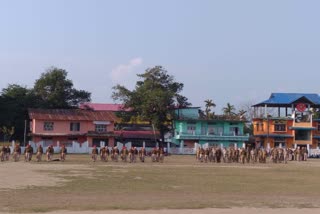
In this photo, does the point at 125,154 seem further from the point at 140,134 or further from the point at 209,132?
the point at 140,134

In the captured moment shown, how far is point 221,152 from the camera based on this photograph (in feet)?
178

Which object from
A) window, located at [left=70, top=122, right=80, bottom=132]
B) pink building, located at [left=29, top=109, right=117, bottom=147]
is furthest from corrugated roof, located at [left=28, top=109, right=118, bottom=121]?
window, located at [left=70, top=122, right=80, bottom=132]

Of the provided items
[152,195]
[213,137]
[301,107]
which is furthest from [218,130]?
[152,195]

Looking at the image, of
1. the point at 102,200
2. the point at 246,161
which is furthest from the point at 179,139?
the point at 102,200

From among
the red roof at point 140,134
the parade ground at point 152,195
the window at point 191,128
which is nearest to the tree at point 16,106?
the red roof at point 140,134

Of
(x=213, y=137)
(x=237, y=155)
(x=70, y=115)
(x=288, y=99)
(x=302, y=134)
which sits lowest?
(x=237, y=155)

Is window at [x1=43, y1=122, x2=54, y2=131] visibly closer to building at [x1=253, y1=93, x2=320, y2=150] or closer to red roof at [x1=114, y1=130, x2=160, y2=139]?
red roof at [x1=114, y1=130, x2=160, y2=139]

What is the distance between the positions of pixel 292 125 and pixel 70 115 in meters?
32.8

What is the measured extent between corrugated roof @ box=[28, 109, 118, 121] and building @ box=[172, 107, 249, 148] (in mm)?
10802

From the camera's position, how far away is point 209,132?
8544 centimetres

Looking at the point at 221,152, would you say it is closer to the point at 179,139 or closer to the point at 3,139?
the point at 179,139

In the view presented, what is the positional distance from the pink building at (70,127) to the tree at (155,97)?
213 inches

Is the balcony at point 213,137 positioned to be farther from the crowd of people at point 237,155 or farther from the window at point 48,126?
the crowd of people at point 237,155

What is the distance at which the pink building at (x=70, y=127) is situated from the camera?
76.6 m
